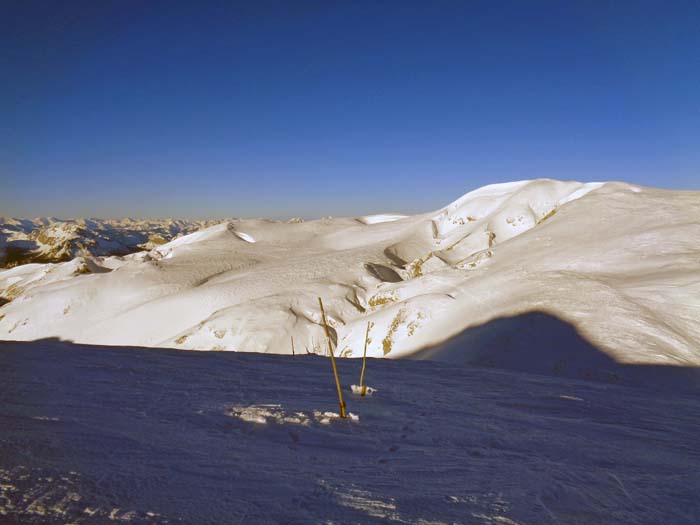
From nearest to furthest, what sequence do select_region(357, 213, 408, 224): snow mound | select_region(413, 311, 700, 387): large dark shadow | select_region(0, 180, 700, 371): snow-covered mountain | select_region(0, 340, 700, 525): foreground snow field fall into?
1. select_region(0, 340, 700, 525): foreground snow field
2. select_region(413, 311, 700, 387): large dark shadow
3. select_region(0, 180, 700, 371): snow-covered mountain
4. select_region(357, 213, 408, 224): snow mound

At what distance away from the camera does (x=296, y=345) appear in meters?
25.7

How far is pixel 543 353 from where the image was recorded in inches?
504

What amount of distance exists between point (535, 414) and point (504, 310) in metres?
12.2

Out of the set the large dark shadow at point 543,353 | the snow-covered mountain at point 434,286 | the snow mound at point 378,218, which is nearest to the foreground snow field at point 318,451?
the large dark shadow at point 543,353

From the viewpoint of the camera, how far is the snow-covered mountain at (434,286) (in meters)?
14.0

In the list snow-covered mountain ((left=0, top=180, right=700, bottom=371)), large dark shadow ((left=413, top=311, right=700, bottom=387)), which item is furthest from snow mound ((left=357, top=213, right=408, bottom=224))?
large dark shadow ((left=413, top=311, right=700, bottom=387))

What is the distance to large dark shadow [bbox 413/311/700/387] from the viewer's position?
10.3 m

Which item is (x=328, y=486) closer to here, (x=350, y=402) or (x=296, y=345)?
(x=350, y=402)

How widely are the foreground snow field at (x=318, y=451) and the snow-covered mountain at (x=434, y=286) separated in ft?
27.7

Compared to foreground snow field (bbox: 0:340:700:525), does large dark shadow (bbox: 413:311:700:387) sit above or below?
below

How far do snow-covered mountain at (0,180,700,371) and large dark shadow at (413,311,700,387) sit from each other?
8 centimetres

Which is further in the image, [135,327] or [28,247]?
[28,247]

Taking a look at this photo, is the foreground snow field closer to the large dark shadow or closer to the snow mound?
the large dark shadow

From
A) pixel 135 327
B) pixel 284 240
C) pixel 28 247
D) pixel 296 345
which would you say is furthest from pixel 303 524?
pixel 28 247
